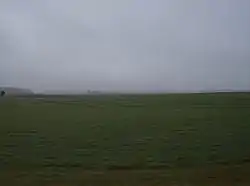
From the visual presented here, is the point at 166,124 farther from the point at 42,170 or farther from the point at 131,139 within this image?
the point at 42,170

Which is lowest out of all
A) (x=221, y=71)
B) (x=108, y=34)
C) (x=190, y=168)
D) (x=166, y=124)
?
(x=190, y=168)

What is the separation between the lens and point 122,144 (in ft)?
3.55

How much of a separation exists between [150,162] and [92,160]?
153 mm

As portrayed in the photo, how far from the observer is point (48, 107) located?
1.15m

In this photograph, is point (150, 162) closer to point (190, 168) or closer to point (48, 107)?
point (190, 168)

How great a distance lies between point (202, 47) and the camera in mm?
1878

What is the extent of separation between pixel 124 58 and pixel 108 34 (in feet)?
0.43

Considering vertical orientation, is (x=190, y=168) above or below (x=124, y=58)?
below

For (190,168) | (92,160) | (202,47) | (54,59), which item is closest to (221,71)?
(202,47)

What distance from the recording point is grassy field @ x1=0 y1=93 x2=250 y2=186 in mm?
1061

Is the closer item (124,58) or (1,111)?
(1,111)

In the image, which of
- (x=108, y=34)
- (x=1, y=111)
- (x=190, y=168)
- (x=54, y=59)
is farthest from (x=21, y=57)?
(x=190, y=168)

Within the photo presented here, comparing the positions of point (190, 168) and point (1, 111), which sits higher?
point (1, 111)

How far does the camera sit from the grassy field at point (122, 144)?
41.8 inches
